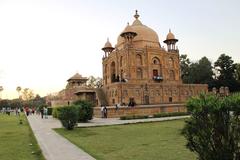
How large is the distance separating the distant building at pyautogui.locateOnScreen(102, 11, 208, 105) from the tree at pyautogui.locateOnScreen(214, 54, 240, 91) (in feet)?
35.2

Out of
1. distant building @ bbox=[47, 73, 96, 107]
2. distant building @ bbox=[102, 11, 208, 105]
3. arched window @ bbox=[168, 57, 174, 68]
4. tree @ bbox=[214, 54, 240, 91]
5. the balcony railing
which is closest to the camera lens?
distant building @ bbox=[102, 11, 208, 105]

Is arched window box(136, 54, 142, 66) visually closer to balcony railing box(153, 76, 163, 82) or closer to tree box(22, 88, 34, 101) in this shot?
balcony railing box(153, 76, 163, 82)

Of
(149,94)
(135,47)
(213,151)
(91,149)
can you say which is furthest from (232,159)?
(135,47)

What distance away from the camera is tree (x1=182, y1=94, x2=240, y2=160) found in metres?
5.75

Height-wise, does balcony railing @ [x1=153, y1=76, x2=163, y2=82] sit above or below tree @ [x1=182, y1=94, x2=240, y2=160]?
above

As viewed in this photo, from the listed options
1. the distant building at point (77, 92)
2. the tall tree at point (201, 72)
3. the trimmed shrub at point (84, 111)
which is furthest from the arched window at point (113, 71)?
the trimmed shrub at point (84, 111)

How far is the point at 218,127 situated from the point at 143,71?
1566 inches

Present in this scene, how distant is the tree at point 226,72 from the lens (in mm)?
56594

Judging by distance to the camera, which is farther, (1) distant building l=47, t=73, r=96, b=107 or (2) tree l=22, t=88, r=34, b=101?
(2) tree l=22, t=88, r=34, b=101

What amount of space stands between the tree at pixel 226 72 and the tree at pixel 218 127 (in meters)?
53.5

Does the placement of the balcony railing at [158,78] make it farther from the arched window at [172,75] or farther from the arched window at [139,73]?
the arched window at [172,75]

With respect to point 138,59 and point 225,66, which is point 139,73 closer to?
point 138,59

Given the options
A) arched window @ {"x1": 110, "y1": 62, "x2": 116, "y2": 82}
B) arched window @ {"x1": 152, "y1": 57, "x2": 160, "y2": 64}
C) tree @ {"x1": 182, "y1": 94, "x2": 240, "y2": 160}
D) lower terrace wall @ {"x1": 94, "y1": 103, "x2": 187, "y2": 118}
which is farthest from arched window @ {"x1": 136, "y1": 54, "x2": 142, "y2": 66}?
tree @ {"x1": 182, "y1": 94, "x2": 240, "y2": 160}

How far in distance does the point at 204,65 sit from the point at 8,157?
5619cm
